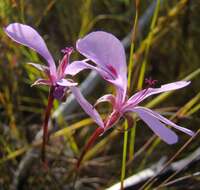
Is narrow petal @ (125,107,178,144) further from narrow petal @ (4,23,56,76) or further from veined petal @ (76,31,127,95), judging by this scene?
narrow petal @ (4,23,56,76)

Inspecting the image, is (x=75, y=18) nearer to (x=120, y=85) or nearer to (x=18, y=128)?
(x=18, y=128)

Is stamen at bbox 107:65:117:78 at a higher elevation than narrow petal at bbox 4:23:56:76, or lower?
lower

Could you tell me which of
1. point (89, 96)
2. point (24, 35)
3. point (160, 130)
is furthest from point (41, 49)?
point (89, 96)

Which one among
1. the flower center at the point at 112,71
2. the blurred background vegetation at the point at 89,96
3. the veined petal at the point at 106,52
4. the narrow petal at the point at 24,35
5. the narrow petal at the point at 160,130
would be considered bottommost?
the blurred background vegetation at the point at 89,96

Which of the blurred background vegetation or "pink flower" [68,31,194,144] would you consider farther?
the blurred background vegetation

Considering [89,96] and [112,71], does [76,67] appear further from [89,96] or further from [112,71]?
[89,96]

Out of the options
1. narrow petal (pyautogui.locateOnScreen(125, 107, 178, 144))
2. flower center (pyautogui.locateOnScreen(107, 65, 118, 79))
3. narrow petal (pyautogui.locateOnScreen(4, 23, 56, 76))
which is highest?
narrow petal (pyautogui.locateOnScreen(4, 23, 56, 76))

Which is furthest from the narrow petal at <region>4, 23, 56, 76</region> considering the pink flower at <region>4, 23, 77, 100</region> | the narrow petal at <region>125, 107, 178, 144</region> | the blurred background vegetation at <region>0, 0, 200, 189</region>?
the blurred background vegetation at <region>0, 0, 200, 189</region>

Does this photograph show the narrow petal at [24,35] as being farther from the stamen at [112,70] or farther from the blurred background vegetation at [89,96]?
the blurred background vegetation at [89,96]

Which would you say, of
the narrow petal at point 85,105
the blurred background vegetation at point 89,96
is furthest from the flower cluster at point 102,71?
the blurred background vegetation at point 89,96
